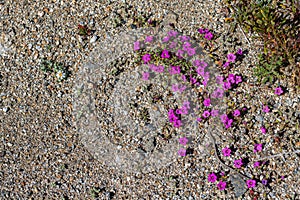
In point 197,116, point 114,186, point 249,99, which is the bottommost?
point 114,186

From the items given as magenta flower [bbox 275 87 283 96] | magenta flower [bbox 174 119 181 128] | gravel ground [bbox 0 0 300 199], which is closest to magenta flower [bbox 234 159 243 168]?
gravel ground [bbox 0 0 300 199]

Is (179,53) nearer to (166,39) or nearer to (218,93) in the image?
(166,39)

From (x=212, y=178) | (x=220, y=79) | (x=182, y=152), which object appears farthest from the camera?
(x=220, y=79)

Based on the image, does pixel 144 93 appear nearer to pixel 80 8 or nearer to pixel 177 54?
pixel 177 54

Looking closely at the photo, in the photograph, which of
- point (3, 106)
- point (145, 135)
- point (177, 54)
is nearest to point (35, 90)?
point (3, 106)

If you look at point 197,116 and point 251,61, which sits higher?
point 251,61

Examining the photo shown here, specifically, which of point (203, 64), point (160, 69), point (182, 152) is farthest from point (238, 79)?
point (182, 152)

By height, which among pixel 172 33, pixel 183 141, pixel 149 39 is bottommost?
pixel 183 141

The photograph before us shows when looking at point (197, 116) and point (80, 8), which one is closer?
point (197, 116)

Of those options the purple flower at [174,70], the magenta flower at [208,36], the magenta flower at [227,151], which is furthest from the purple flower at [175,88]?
the magenta flower at [227,151]
